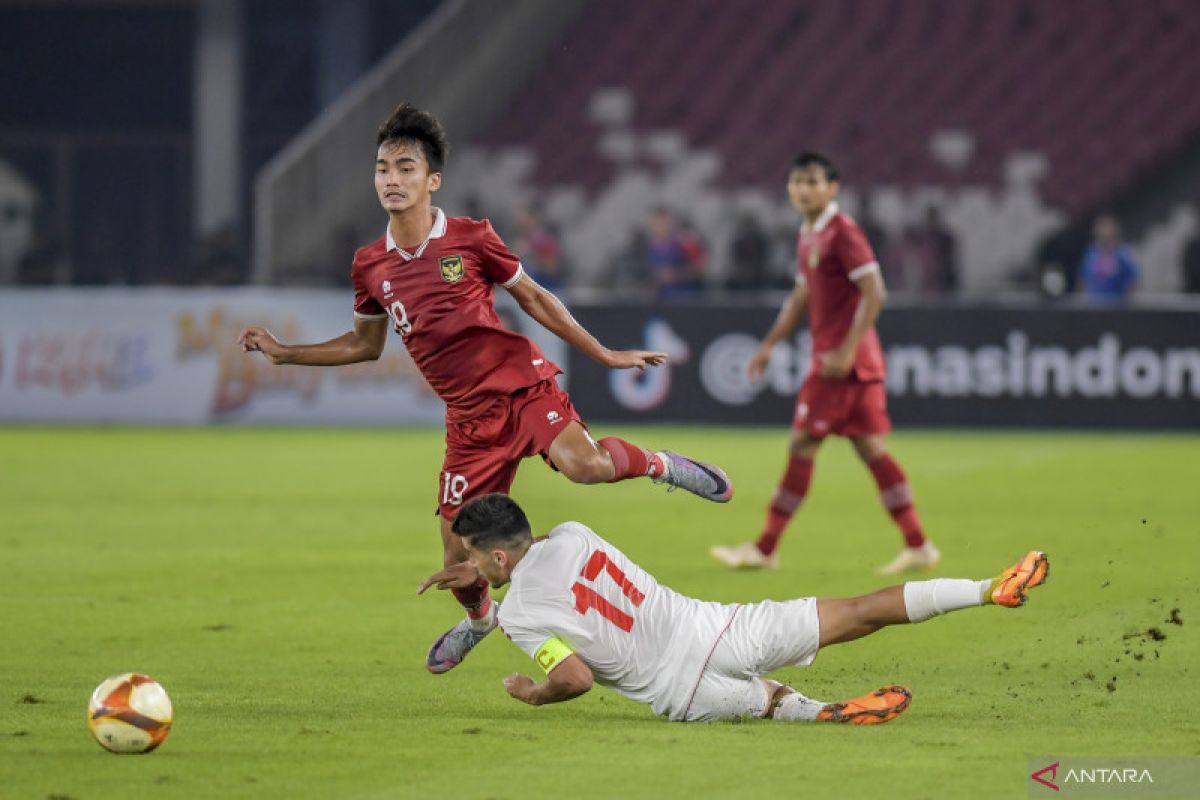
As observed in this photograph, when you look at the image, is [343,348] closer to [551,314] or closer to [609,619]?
[551,314]

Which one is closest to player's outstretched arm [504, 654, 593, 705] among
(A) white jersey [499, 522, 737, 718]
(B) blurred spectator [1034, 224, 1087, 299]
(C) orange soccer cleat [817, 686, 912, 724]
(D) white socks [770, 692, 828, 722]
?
(A) white jersey [499, 522, 737, 718]

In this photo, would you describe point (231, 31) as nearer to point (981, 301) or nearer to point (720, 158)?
point (720, 158)

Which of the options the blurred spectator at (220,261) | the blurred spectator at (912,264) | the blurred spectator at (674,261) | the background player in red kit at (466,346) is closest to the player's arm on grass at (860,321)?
the background player in red kit at (466,346)

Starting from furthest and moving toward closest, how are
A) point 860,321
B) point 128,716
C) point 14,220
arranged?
1. point 14,220
2. point 860,321
3. point 128,716

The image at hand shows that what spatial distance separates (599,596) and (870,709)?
0.99 m

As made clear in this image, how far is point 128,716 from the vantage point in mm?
6086

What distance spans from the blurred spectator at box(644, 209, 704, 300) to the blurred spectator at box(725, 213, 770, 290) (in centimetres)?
40

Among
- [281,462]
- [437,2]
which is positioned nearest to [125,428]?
[281,462]

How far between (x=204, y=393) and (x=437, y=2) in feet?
39.3

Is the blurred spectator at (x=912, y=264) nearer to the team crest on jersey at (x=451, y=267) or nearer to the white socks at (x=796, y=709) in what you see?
the team crest on jersey at (x=451, y=267)

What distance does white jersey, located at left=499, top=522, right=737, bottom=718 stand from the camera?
21.2 feet

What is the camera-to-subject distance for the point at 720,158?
27.6m

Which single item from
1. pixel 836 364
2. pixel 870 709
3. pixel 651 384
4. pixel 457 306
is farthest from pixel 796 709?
pixel 651 384

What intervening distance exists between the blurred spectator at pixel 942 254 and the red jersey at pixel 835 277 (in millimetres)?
12117
